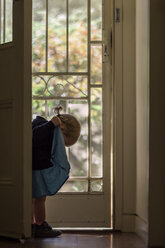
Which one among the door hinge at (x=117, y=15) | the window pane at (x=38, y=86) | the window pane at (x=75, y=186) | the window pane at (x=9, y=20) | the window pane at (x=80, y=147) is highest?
the door hinge at (x=117, y=15)

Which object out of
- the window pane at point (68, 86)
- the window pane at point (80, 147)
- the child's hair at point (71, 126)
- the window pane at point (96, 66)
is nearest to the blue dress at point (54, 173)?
the child's hair at point (71, 126)

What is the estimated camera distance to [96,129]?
125 inches

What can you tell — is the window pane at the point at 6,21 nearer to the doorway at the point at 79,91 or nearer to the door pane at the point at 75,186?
the doorway at the point at 79,91

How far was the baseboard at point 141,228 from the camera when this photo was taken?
2656 mm

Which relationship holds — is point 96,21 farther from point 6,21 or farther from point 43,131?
point 43,131

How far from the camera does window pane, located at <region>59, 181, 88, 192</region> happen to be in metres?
3.15

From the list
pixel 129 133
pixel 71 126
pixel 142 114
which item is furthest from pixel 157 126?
pixel 71 126

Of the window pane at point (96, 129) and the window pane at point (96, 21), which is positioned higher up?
the window pane at point (96, 21)

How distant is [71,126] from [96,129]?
0.74 ft

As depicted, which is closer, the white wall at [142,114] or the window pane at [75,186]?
the white wall at [142,114]

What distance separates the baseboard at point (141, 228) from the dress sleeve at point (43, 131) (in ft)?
2.33

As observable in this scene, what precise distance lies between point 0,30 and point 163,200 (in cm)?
132

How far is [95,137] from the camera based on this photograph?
3164mm

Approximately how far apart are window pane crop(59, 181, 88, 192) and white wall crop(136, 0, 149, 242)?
1.15ft
